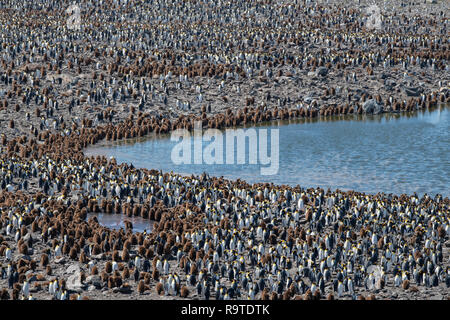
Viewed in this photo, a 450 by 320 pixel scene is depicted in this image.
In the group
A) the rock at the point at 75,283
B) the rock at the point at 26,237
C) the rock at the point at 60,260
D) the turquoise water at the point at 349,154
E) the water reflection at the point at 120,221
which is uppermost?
the turquoise water at the point at 349,154

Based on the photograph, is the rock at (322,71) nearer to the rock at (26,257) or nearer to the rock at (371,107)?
the rock at (371,107)

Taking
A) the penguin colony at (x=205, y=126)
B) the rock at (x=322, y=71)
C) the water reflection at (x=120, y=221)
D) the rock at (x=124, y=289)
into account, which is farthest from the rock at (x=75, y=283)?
the rock at (x=322, y=71)

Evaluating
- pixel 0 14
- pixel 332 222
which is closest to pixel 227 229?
pixel 332 222

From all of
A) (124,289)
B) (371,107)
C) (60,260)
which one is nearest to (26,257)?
(60,260)

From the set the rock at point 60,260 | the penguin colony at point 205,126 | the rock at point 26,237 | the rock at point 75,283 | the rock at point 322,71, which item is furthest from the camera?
the rock at point 322,71

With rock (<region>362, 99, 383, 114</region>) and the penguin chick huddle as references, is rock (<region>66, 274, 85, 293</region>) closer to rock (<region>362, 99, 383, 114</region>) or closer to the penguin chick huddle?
the penguin chick huddle

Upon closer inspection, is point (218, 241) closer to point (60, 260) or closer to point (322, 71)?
point (60, 260)

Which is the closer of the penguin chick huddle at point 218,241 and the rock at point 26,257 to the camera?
the penguin chick huddle at point 218,241
